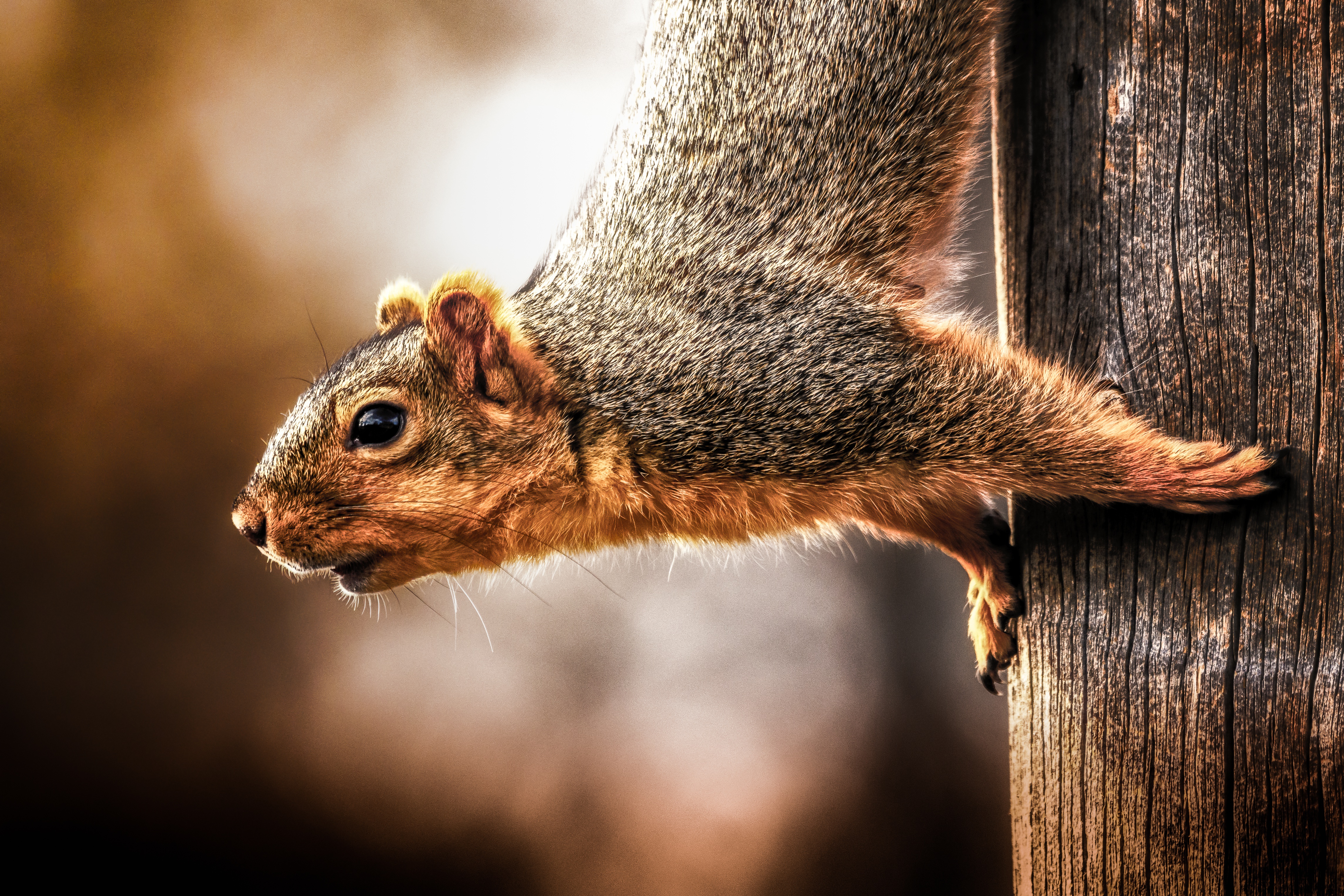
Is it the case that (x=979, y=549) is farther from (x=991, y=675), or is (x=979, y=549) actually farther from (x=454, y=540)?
(x=454, y=540)

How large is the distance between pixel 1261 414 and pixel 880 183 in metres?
0.79

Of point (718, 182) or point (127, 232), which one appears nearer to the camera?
point (718, 182)

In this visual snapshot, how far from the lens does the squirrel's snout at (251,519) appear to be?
5.12 feet

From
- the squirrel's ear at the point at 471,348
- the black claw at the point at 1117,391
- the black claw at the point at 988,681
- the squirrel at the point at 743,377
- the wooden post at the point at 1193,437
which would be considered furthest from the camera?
the black claw at the point at 988,681

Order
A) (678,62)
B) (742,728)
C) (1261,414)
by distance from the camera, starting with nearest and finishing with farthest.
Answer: (1261,414), (678,62), (742,728)

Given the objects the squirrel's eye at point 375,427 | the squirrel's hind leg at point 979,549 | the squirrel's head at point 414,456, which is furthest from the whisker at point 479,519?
the squirrel's hind leg at point 979,549

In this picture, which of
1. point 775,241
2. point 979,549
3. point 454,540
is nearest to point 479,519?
point 454,540

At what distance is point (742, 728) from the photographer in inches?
128

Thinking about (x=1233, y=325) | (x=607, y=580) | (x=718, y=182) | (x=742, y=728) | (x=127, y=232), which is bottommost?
(x=742, y=728)

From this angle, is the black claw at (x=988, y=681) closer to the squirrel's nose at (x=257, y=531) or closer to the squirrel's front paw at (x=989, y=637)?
the squirrel's front paw at (x=989, y=637)

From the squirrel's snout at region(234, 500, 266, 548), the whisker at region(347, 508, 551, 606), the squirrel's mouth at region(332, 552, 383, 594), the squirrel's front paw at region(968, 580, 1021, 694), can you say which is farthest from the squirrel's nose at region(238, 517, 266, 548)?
the squirrel's front paw at region(968, 580, 1021, 694)

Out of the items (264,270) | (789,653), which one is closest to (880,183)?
(789,653)

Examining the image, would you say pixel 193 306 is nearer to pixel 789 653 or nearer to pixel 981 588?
pixel 789 653

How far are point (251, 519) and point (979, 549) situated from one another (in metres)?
1.31
